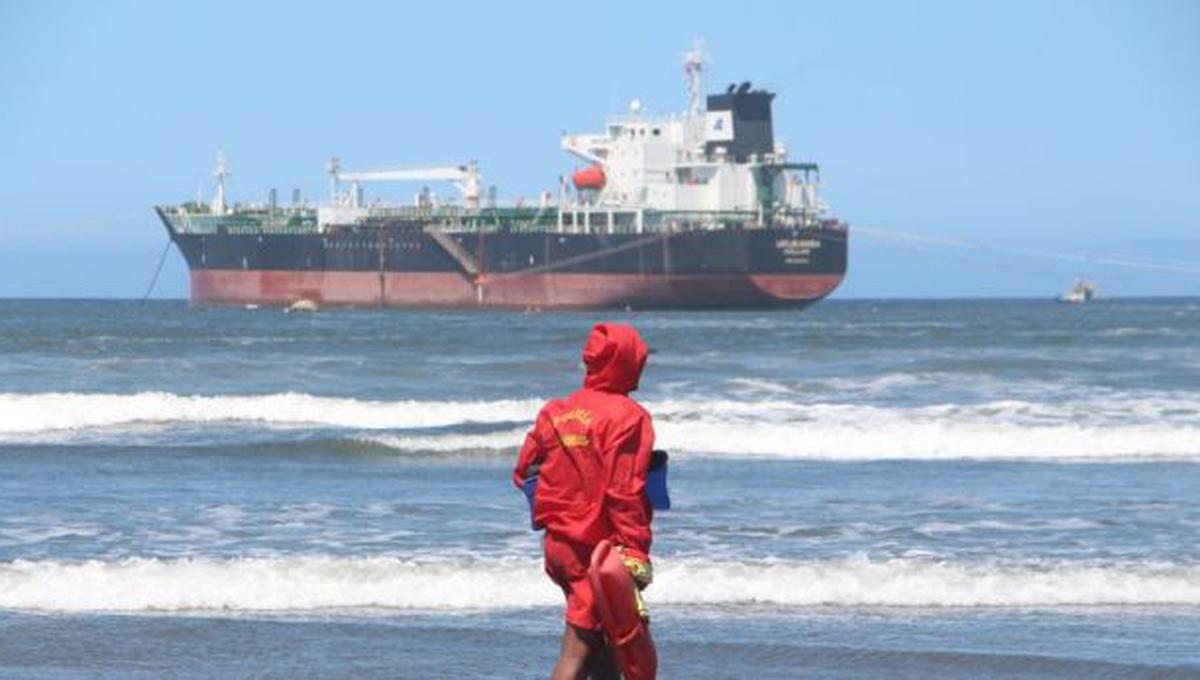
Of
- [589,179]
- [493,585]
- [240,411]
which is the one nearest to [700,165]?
[589,179]

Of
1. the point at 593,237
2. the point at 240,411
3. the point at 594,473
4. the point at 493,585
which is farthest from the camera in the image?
the point at 593,237

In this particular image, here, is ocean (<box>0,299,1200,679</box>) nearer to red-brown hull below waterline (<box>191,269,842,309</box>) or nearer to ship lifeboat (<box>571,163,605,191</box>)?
red-brown hull below waterline (<box>191,269,842,309</box>)

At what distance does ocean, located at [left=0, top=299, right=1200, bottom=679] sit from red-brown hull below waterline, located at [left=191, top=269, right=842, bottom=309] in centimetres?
4228

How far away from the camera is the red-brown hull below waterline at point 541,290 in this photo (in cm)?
7244

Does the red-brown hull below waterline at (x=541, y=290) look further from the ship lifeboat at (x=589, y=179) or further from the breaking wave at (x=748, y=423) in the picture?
the breaking wave at (x=748, y=423)

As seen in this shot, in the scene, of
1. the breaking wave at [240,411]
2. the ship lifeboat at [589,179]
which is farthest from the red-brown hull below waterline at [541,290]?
the breaking wave at [240,411]

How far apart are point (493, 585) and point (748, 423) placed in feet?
Result: 40.6

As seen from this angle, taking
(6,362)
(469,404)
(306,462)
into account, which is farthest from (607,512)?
(6,362)

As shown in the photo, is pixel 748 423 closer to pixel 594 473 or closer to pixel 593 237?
pixel 594 473

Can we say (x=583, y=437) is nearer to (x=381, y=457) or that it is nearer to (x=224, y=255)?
(x=381, y=457)

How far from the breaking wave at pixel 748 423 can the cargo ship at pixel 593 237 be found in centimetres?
4609

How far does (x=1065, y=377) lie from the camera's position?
30.8 metres

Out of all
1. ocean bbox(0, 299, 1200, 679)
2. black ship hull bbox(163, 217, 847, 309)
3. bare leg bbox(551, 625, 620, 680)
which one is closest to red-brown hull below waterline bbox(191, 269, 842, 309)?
black ship hull bbox(163, 217, 847, 309)

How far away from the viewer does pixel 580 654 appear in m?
5.86
